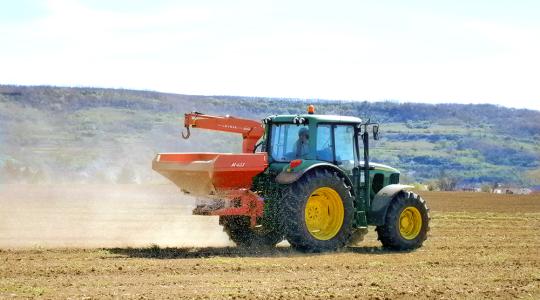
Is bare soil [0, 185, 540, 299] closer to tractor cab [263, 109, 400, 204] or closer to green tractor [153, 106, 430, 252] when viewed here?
green tractor [153, 106, 430, 252]

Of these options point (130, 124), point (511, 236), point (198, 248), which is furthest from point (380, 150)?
point (198, 248)

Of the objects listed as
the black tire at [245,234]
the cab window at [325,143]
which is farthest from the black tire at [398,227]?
the black tire at [245,234]

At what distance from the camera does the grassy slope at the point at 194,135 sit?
50156 millimetres

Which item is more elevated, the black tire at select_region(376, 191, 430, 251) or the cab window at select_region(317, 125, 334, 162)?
the cab window at select_region(317, 125, 334, 162)

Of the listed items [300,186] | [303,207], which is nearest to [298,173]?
[300,186]

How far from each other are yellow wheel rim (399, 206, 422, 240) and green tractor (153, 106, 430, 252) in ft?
0.06

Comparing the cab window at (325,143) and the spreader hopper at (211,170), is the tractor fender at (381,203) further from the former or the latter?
the spreader hopper at (211,170)

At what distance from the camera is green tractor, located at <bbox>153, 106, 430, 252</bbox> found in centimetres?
1505

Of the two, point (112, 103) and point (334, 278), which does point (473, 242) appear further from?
point (112, 103)

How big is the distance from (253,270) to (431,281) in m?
2.46

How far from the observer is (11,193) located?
98.1 ft

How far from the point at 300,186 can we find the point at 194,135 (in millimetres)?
34311

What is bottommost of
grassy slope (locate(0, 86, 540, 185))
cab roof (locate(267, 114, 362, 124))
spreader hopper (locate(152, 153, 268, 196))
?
grassy slope (locate(0, 86, 540, 185))

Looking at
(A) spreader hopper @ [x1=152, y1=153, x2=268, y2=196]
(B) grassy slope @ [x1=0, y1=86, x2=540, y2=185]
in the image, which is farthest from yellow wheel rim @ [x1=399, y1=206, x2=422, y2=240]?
(B) grassy slope @ [x1=0, y1=86, x2=540, y2=185]
